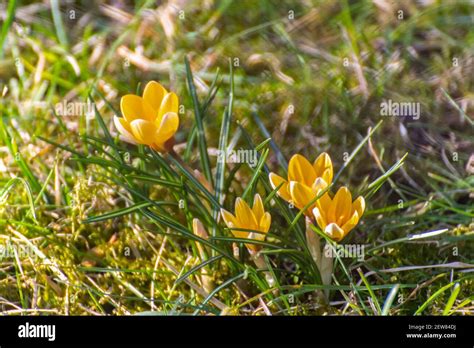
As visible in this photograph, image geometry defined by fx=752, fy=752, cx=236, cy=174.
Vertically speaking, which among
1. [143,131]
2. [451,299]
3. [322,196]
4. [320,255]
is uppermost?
[143,131]

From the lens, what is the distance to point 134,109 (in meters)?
1.51

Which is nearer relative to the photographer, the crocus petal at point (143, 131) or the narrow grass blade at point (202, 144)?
the crocus petal at point (143, 131)

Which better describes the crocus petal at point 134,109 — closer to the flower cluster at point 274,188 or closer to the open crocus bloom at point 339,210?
the flower cluster at point 274,188

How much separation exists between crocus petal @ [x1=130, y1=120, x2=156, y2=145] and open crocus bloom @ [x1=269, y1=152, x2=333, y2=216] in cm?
25

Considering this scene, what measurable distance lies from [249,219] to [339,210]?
0.58 ft

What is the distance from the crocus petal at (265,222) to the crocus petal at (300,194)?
0.19 ft

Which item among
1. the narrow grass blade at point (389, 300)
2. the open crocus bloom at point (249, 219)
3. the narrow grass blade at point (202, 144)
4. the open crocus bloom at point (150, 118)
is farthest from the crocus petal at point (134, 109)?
the narrow grass blade at point (389, 300)

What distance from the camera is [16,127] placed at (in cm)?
199

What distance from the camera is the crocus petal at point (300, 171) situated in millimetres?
1469

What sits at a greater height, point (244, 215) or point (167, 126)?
point (167, 126)

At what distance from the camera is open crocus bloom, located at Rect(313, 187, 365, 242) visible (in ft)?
4.68

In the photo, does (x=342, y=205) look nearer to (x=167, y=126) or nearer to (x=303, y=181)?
(x=303, y=181)

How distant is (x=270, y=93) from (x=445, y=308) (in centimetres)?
86

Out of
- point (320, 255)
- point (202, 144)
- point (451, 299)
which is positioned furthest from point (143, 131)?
point (451, 299)
